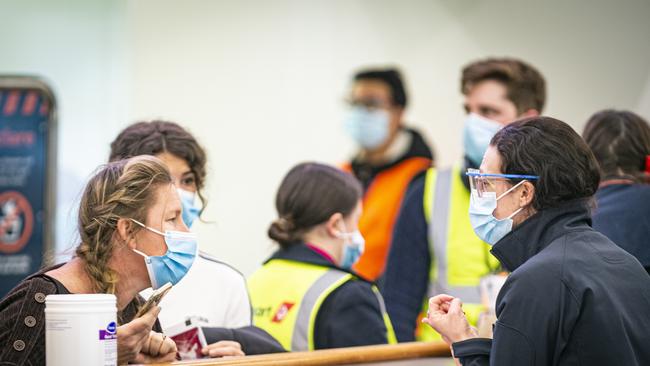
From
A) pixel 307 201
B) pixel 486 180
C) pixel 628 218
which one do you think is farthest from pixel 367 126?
pixel 486 180

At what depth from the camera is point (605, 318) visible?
2.13 m

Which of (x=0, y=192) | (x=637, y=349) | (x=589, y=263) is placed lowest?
(x=0, y=192)

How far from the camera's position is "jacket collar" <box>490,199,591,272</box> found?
228 cm

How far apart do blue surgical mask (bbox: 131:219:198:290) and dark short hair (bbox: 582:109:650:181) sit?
1475 mm

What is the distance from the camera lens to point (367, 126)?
5.58 metres

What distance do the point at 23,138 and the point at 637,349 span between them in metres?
4.44

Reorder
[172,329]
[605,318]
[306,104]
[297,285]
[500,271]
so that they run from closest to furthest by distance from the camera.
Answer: [605,318] → [172,329] → [297,285] → [500,271] → [306,104]

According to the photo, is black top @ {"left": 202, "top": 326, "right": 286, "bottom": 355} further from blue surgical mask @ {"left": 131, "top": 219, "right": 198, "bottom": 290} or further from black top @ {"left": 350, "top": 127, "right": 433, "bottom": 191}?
black top @ {"left": 350, "top": 127, "right": 433, "bottom": 191}

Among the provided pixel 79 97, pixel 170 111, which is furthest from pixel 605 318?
pixel 79 97

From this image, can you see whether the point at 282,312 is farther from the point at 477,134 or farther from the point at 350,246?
the point at 477,134

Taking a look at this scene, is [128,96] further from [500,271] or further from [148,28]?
[500,271]

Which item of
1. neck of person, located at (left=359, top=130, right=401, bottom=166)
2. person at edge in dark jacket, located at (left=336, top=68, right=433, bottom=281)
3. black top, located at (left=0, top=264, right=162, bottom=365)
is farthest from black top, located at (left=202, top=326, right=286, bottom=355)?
neck of person, located at (left=359, top=130, right=401, bottom=166)

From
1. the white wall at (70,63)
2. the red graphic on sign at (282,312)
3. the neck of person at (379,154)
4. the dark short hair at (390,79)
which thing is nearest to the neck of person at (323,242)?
the red graphic on sign at (282,312)

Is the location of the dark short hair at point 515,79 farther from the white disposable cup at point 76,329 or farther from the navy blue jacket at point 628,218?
the white disposable cup at point 76,329
